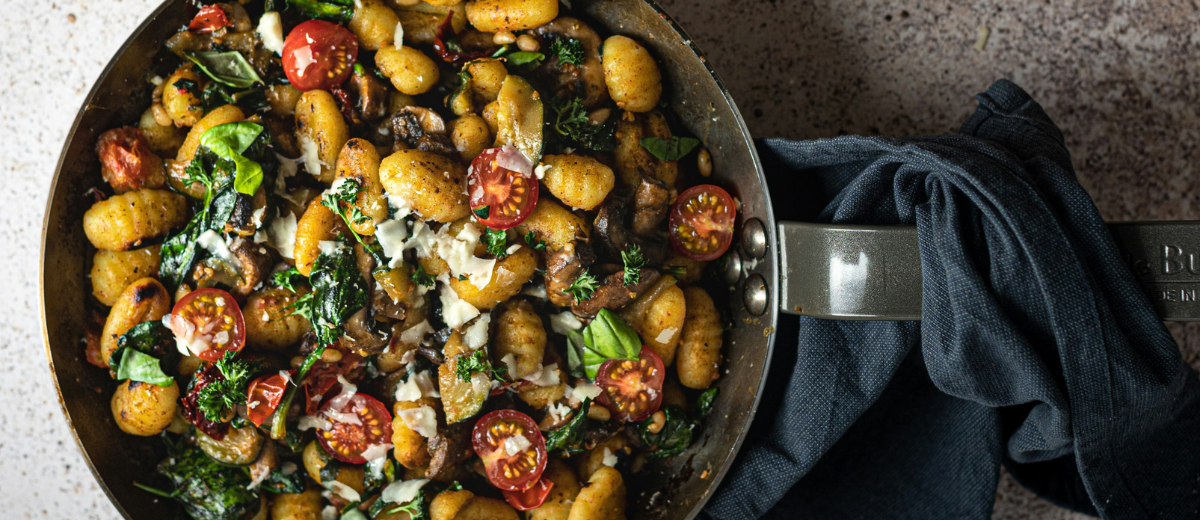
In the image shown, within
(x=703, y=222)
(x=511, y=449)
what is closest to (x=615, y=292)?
(x=703, y=222)

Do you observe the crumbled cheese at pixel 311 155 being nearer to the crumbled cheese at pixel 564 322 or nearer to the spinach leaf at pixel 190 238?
the spinach leaf at pixel 190 238

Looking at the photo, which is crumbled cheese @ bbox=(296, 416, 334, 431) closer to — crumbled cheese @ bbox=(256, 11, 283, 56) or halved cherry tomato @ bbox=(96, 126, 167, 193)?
halved cherry tomato @ bbox=(96, 126, 167, 193)

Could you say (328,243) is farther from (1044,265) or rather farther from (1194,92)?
(1194,92)

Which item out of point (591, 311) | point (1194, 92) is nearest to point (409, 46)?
point (591, 311)

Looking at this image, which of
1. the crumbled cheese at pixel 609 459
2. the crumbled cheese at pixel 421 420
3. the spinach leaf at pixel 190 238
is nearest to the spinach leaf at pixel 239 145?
the spinach leaf at pixel 190 238

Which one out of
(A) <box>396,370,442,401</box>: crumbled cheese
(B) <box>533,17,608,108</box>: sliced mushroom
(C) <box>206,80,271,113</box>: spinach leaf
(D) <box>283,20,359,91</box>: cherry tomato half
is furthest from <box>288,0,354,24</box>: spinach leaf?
(A) <box>396,370,442,401</box>: crumbled cheese

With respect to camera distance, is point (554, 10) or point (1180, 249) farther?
point (554, 10)
